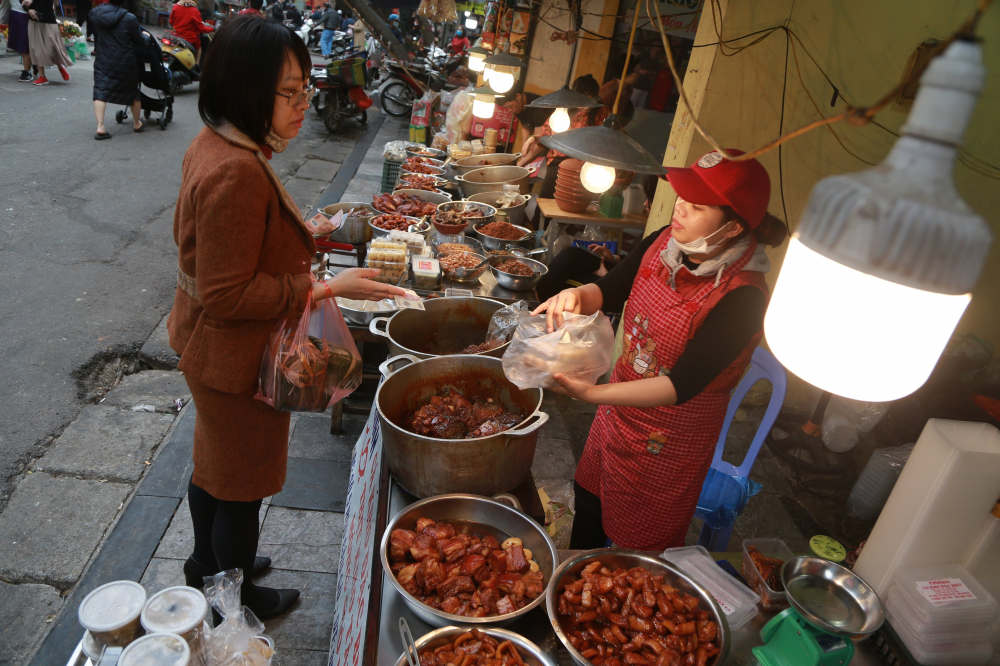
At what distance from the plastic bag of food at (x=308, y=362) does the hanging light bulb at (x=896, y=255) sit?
5.17ft

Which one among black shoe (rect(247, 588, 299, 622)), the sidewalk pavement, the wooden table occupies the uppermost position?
the wooden table

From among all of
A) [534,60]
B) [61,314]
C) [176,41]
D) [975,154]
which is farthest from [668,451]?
[176,41]

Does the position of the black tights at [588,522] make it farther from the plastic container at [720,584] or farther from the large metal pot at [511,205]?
the large metal pot at [511,205]

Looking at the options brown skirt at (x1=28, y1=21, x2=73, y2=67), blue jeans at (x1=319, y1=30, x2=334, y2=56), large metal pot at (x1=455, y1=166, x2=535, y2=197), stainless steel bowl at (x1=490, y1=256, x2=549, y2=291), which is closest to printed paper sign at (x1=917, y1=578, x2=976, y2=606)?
stainless steel bowl at (x1=490, y1=256, x2=549, y2=291)

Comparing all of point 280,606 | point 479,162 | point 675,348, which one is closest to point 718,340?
point 675,348

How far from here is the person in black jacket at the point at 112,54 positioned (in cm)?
876

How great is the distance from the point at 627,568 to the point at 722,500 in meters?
1.10

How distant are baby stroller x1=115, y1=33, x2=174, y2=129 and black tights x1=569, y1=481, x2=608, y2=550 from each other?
1004 cm

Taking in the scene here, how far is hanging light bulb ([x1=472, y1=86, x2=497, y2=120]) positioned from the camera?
654 cm

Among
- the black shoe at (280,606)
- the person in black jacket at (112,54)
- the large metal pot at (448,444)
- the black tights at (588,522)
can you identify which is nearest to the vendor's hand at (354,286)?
the large metal pot at (448,444)

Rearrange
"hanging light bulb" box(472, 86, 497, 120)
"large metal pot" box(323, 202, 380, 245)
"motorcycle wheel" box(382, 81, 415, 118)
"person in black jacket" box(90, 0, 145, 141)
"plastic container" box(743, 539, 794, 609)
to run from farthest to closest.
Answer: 1. "motorcycle wheel" box(382, 81, 415, 118)
2. "person in black jacket" box(90, 0, 145, 141)
3. "hanging light bulb" box(472, 86, 497, 120)
4. "large metal pot" box(323, 202, 380, 245)
5. "plastic container" box(743, 539, 794, 609)

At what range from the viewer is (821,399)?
4.50 m

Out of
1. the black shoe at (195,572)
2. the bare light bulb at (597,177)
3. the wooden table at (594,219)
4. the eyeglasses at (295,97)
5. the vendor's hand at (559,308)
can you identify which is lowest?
the black shoe at (195,572)

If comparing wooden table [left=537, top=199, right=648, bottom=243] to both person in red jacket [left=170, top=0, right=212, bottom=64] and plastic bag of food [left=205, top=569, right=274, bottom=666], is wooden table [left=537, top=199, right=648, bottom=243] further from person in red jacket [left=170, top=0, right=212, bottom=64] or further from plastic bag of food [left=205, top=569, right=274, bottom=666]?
person in red jacket [left=170, top=0, right=212, bottom=64]
